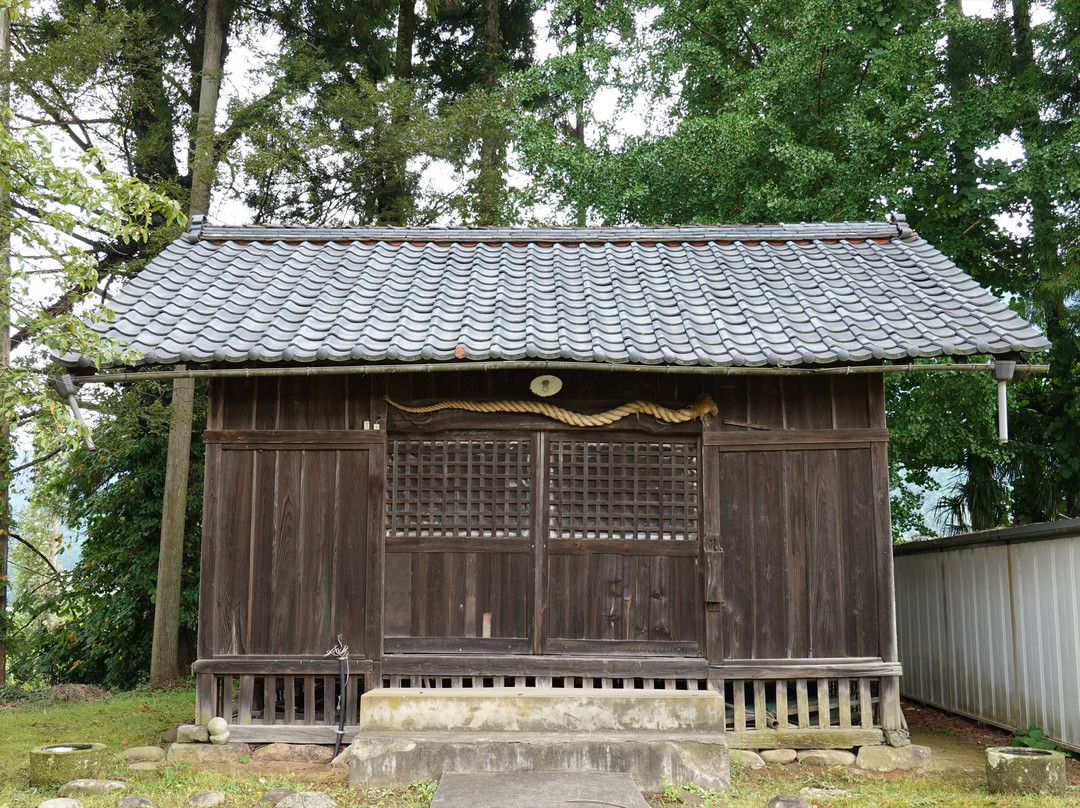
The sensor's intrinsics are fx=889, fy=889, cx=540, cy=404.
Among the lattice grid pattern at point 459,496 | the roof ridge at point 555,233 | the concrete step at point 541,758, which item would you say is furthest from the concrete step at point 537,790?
the roof ridge at point 555,233

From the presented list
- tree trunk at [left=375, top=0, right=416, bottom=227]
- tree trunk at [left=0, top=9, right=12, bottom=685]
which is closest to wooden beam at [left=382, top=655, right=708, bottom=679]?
tree trunk at [left=0, top=9, right=12, bottom=685]

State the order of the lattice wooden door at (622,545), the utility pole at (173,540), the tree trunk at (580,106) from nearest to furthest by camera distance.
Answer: the lattice wooden door at (622,545), the utility pole at (173,540), the tree trunk at (580,106)

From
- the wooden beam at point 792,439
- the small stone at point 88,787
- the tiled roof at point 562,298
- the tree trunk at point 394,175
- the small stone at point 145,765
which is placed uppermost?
the tree trunk at point 394,175

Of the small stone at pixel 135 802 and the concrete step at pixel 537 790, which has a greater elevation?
the concrete step at pixel 537 790

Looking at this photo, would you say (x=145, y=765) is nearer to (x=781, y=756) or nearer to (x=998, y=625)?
(x=781, y=756)

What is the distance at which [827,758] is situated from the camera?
7074 mm

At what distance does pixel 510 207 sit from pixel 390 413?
30.9 ft

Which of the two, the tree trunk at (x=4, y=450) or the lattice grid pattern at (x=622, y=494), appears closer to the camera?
the lattice grid pattern at (x=622, y=494)

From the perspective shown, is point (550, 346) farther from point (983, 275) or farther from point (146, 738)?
point (983, 275)

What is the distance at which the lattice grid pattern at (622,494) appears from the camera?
751 centimetres

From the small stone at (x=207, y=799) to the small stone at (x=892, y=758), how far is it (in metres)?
4.80

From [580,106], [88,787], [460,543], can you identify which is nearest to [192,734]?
[88,787]

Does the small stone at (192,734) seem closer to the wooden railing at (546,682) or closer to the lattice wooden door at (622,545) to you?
the wooden railing at (546,682)

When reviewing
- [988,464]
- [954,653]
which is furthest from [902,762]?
[988,464]
